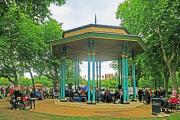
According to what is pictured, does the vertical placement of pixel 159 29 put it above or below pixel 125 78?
above

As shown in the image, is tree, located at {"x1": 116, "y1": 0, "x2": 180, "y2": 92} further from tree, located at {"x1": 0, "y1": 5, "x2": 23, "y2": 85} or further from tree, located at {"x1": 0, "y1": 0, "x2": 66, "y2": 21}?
tree, located at {"x1": 0, "y1": 0, "x2": 66, "y2": 21}

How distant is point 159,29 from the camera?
37.5m

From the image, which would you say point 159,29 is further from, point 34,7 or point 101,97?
point 34,7

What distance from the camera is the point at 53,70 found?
62.5m

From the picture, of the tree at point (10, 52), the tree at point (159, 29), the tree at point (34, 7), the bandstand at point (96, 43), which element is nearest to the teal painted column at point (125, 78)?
the bandstand at point (96, 43)

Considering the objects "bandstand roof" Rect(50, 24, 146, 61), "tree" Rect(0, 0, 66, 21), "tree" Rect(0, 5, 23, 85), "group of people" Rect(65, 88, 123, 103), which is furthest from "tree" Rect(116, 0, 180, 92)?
"tree" Rect(0, 0, 66, 21)

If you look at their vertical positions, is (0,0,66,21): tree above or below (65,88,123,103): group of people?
above

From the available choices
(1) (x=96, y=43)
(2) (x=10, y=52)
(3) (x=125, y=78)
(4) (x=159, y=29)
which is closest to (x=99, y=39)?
(1) (x=96, y=43)

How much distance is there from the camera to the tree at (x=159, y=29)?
3375 cm

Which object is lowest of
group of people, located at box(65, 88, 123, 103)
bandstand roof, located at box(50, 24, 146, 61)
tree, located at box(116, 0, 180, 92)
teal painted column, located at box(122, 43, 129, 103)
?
group of people, located at box(65, 88, 123, 103)

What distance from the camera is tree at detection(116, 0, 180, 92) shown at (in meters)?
33.8

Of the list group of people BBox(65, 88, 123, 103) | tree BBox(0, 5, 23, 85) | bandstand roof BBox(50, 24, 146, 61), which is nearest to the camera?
bandstand roof BBox(50, 24, 146, 61)

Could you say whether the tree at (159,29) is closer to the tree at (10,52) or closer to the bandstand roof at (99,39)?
the bandstand roof at (99,39)

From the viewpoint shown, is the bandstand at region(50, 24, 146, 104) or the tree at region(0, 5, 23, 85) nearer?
the bandstand at region(50, 24, 146, 104)
